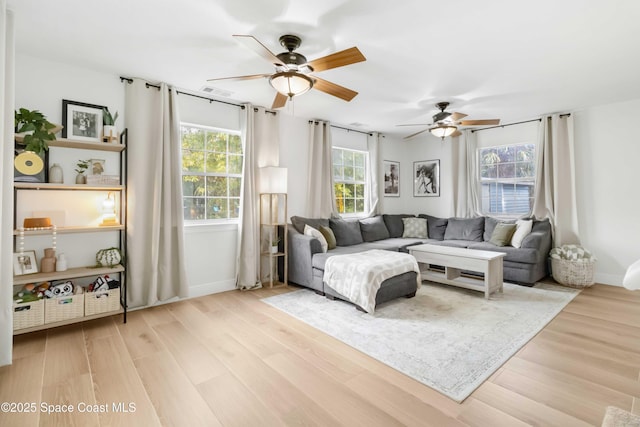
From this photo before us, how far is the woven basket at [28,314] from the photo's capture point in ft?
8.49

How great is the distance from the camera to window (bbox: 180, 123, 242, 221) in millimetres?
4000

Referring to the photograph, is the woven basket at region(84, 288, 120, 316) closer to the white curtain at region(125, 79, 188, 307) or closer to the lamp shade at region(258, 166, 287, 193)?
the white curtain at region(125, 79, 188, 307)

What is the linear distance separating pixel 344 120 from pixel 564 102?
10.2ft

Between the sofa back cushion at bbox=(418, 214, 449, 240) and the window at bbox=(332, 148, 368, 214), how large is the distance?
4.40 feet

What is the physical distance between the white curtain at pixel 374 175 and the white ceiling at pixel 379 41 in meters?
2.11

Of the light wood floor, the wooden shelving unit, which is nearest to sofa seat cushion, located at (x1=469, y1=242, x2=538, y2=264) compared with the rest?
the light wood floor

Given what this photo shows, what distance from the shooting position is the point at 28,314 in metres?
2.64

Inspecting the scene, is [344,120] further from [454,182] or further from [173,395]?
[173,395]

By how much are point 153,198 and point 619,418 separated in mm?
4158

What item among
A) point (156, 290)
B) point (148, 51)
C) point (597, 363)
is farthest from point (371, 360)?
point (148, 51)

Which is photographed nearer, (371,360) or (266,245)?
(371,360)

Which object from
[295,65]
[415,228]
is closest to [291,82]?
[295,65]

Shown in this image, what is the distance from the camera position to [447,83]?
11.6 ft

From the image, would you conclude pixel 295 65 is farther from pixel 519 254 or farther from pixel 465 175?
pixel 465 175
